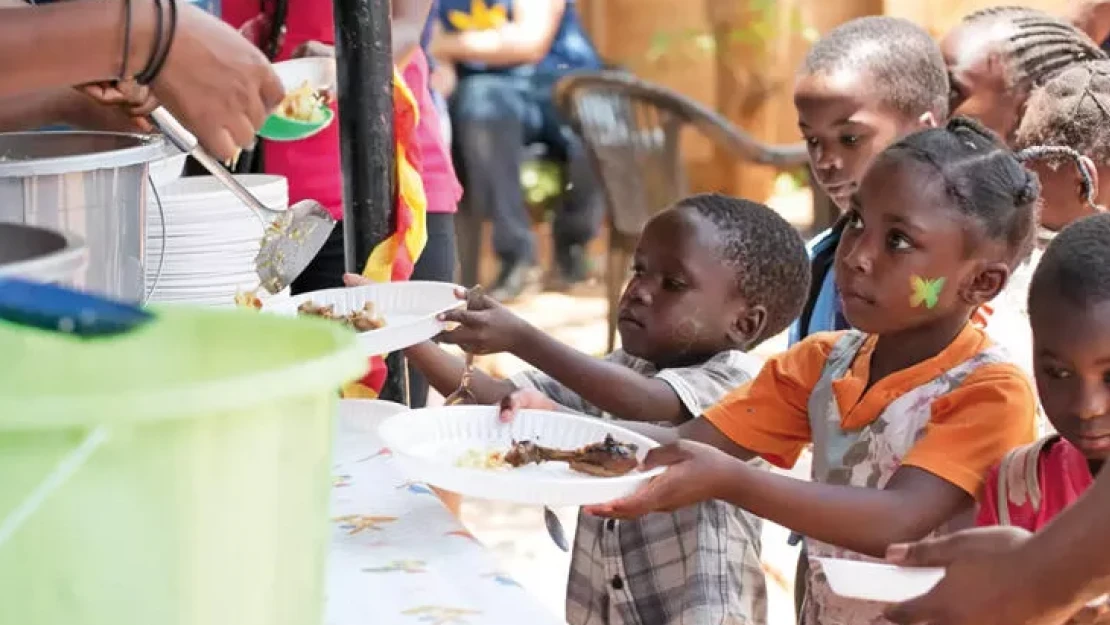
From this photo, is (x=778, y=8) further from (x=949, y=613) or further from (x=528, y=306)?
(x=949, y=613)

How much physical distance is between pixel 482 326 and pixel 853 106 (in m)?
0.82

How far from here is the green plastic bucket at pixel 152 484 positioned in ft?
2.05

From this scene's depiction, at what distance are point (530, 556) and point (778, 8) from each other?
3535 millimetres

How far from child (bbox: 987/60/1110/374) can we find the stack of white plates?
104 cm

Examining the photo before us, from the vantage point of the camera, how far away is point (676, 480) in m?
1.32

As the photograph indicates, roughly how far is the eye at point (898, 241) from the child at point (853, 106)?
0.61m

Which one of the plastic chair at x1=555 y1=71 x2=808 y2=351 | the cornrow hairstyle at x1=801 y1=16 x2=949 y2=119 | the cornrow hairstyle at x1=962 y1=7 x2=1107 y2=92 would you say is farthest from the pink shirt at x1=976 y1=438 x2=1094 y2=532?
the plastic chair at x1=555 y1=71 x2=808 y2=351

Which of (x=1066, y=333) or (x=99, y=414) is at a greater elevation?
(x=99, y=414)

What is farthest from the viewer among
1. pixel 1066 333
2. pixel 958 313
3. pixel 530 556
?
pixel 530 556

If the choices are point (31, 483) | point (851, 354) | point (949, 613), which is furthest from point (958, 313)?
point (31, 483)

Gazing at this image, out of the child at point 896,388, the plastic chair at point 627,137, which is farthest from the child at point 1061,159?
the plastic chair at point 627,137

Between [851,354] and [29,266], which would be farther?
[851,354]

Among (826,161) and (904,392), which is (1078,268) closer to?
(904,392)

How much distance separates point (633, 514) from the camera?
1.33m
